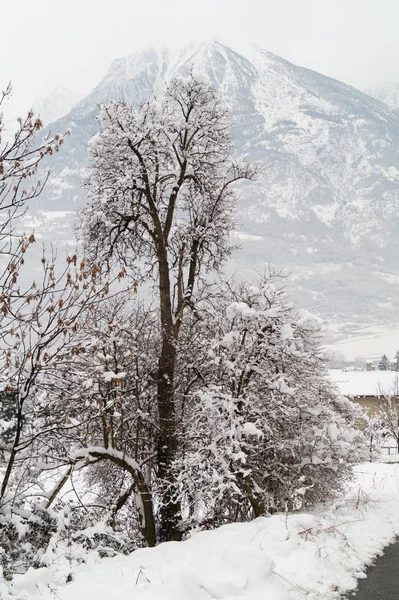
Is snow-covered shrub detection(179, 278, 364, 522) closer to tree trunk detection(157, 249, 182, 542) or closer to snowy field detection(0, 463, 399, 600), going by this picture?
tree trunk detection(157, 249, 182, 542)

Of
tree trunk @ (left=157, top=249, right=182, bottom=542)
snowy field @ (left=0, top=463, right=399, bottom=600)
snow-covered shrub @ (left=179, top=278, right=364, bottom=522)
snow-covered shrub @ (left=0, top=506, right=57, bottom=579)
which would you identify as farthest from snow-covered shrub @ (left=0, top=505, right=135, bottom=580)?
tree trunk @ (left=157, top=249, right=182, bottom=542)

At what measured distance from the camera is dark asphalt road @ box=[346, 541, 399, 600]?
5.06 metres

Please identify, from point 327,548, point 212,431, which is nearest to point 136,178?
point 212,431

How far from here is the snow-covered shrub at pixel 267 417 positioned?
959 cm

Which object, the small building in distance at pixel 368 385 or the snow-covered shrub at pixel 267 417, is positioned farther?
the small building in distance at pixel 368 385

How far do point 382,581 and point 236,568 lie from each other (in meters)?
1.48

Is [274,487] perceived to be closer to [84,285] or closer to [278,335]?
[278,335]

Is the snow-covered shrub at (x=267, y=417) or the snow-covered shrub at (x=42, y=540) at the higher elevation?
the snow-covered shrub at (x=267, y=417)

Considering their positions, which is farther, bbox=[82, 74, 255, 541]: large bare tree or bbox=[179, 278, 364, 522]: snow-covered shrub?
bbox=[82, 74, 255, 541]: large bare tree

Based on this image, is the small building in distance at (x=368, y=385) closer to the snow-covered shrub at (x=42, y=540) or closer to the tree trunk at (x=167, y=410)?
the tree trunk at (x=167, y=410)

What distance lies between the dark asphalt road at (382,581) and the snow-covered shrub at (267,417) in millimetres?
3515

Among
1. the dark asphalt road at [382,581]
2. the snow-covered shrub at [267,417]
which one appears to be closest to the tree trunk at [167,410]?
the snow-covered shrub at [267,417]

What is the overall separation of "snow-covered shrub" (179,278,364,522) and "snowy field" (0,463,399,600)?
2.54 meters

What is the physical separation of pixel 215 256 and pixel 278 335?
4.65m
